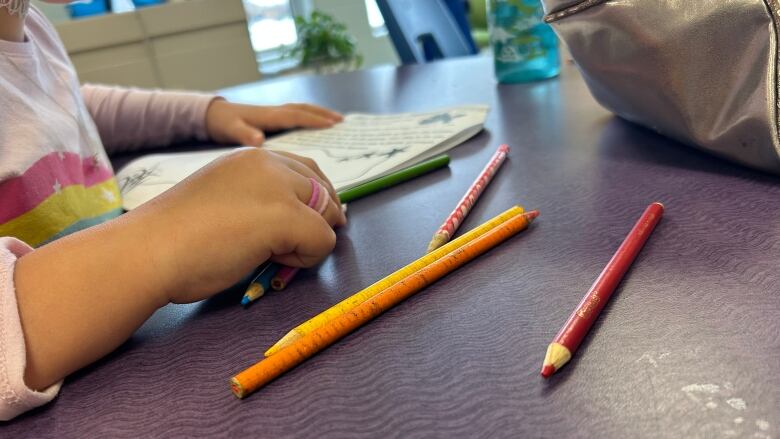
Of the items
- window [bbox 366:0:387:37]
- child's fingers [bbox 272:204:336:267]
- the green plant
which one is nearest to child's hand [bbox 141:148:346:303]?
child's fingers [bbox 272:204:336:267]

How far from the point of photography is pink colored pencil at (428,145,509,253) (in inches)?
14.6

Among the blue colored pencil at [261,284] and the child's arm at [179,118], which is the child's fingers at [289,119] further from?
the blue colored pencil at [261,284]

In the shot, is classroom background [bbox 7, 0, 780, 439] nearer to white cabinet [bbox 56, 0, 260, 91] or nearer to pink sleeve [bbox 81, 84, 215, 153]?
pink sleeve [bbox 81, 84, 215, 153]

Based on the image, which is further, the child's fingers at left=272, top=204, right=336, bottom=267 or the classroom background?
the child's fingers at left=272, top=204, right=336, bottom=267

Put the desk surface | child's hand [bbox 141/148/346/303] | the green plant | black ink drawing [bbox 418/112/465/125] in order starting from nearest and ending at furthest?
the desk surface
child's hand [bbox 141/148/346/303]
black ink drawing [bbox 418/112/465/125]
the green plant

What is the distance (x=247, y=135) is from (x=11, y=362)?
1.48ft

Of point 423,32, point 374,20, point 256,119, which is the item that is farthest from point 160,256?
point 374,20

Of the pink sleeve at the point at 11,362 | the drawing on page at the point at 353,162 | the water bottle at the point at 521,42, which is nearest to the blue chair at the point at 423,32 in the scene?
the water bottle at the point at 521,42

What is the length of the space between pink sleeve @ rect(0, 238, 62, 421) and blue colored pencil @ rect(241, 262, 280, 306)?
10 cm

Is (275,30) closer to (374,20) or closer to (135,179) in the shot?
(374,20)

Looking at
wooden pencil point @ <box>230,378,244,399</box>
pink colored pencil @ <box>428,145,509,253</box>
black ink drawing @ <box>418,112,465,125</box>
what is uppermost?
wooden pencil point @ <box>230,378,244,399</box>

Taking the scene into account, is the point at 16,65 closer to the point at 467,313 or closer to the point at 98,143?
the point at 98,143

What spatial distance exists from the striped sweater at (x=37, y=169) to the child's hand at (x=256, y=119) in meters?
0.14

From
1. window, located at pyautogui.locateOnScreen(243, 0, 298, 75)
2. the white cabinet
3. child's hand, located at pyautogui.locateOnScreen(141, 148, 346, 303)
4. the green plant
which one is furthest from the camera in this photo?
window, located at pyautogui.locateOnScreen(243, 0, 298, 75)
